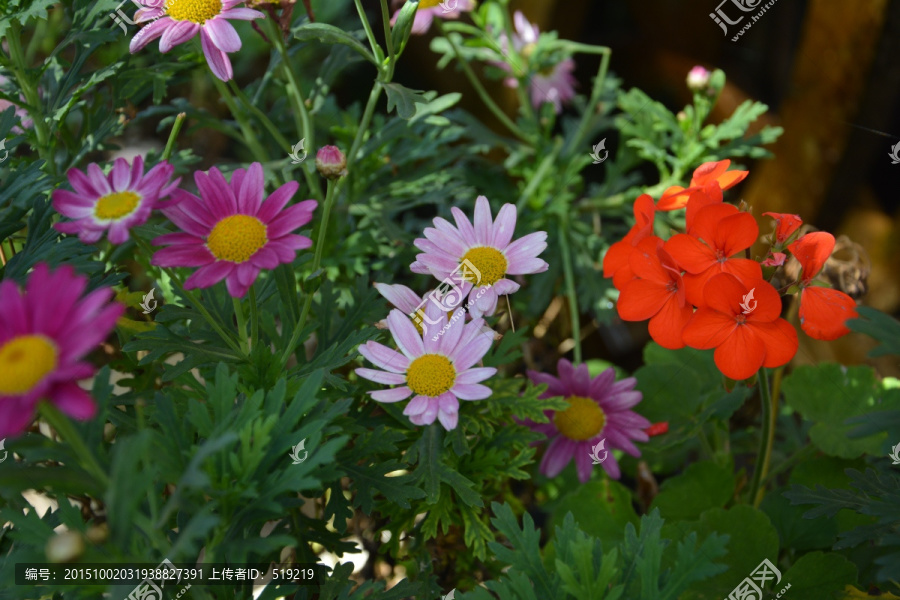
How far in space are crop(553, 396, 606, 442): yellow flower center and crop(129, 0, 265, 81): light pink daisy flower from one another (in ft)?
1.92

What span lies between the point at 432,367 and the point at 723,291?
11.2 inches

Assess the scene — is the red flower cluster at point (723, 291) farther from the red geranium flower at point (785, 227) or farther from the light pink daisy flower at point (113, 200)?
the light pink daisy flower at point (113, 200)

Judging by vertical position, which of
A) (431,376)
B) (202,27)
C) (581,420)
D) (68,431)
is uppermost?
(202,27)

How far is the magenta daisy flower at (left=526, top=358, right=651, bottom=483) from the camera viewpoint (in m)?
0.94

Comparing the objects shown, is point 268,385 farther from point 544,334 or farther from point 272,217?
point 544,334

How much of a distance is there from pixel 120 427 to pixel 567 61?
3.75 ft

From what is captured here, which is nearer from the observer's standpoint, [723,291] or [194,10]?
[723,291]

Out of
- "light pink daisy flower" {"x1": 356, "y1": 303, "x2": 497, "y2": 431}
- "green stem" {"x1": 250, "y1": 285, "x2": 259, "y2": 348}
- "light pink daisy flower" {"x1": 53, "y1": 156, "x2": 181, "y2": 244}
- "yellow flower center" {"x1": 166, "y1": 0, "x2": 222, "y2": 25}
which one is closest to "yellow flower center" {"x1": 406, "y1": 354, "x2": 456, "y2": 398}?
"light pink daisy flower" {"x1": 356, "y1": 303, "x2": 497, "y2": 431}

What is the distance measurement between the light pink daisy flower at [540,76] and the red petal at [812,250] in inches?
28.7

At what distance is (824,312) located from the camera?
0.71 metres

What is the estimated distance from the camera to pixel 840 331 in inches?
27.6

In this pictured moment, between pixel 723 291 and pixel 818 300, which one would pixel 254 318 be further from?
pixel 818 300

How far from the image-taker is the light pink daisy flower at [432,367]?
Result: 0.68m

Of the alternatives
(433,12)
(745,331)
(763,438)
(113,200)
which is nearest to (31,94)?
(113,200)
